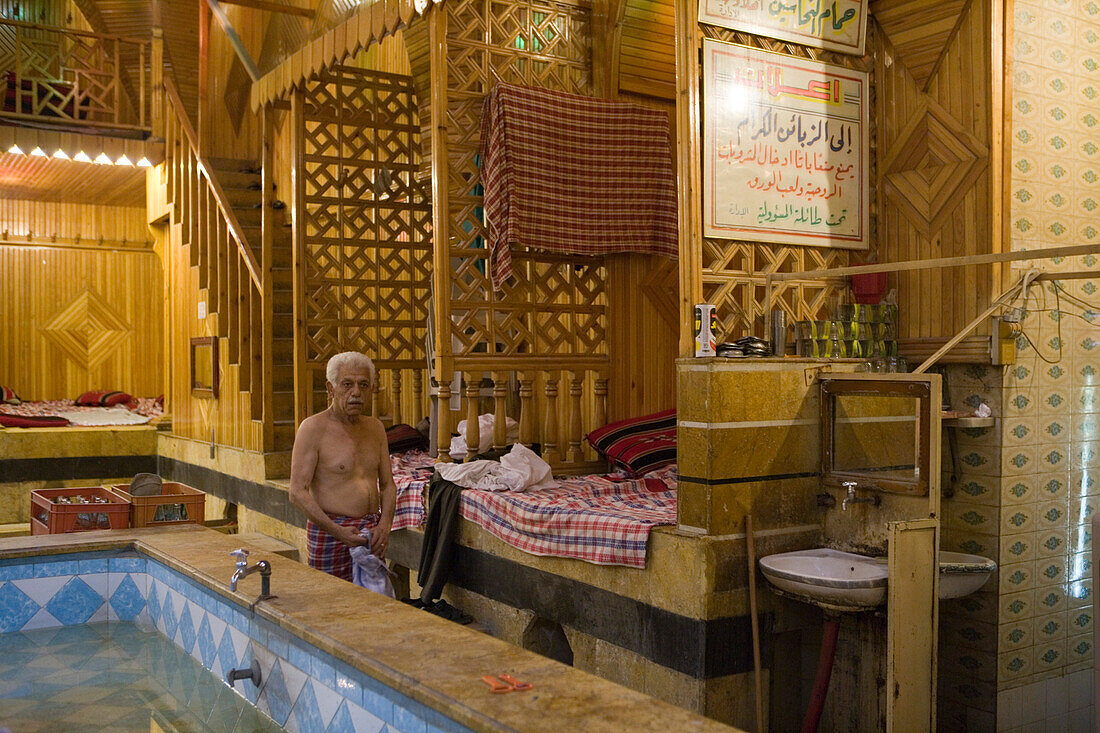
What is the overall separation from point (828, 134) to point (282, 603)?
365cm

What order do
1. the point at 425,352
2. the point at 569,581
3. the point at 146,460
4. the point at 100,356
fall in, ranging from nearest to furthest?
the point at 569,581, the point at 425,352, the point at 146,460, the point at 100,356

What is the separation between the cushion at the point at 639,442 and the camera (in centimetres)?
662

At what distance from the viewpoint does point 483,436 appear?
286 inches

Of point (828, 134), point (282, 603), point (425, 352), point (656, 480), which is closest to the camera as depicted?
point (282, 603)

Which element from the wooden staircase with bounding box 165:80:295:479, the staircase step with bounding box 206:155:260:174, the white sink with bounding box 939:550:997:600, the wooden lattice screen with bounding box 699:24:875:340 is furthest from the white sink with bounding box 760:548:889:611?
the staircase step with bounding box 206:155:260:174

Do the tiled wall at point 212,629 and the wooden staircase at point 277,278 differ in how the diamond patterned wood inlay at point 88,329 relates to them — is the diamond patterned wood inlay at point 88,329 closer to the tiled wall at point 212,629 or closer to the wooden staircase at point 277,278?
the wooden staircase at point 277,278

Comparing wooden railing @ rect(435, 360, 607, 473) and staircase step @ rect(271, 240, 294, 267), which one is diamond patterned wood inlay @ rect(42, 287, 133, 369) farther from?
wooden railing @ rect(435, 360, 607, 473)

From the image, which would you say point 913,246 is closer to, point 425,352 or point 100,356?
point 425,352

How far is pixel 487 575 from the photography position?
595 centimetres

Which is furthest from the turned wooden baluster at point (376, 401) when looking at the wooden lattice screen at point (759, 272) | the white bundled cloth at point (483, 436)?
the wooden lattice screen at point (759, 272)

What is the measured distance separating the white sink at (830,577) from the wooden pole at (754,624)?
0.17ft

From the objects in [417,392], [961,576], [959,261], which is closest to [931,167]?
[959,261]

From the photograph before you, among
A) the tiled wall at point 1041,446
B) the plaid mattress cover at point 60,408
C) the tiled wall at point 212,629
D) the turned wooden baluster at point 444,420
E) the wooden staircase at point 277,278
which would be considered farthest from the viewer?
the plaid mattress cover at point 60,408

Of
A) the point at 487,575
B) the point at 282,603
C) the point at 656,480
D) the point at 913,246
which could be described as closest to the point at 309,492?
the point at 487,575
